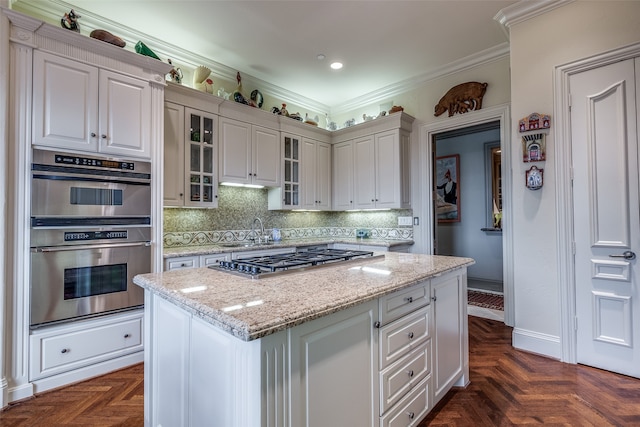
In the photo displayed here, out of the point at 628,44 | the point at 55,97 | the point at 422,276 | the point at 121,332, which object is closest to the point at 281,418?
the point at 422,276

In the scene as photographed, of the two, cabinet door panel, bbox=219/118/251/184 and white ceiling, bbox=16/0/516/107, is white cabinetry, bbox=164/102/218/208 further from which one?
white ceiling, bbox=16/0/516/107

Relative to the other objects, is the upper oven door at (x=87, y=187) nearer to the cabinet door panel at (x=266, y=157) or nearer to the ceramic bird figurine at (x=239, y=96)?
the cabinet door panel at (x=266, y=157)

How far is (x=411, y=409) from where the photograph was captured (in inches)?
62.9

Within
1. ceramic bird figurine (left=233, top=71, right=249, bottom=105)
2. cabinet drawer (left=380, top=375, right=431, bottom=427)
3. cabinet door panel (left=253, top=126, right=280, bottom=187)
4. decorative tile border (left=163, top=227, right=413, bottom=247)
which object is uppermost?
ceramic bird figurine (left=233, top=71, right=249, bottom=105)

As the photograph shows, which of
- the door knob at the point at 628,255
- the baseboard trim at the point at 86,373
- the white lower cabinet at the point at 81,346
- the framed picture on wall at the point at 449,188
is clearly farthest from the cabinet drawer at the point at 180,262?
the framed picture on wall at the point at 449,188

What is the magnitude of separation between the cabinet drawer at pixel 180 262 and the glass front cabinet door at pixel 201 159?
0.62m

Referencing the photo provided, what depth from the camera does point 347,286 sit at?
133 cm

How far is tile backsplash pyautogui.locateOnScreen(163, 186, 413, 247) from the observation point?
11.1 ft

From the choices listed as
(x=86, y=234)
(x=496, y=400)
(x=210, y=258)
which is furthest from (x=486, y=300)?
(x=86, y=234)

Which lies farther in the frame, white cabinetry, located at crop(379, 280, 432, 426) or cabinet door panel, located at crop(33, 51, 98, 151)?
cabinet door panel, located at crop(33, 51, 98, 151)

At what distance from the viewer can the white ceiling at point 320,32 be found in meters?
2.64

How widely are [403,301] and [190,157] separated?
2.63 m

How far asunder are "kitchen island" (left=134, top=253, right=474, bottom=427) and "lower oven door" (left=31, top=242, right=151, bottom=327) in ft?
3.72

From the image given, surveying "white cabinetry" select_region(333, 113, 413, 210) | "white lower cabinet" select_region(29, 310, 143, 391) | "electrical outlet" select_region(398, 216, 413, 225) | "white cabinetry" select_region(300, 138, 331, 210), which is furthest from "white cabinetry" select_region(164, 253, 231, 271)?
"electrical outlet" select_region(398, 216, 413, 225)
